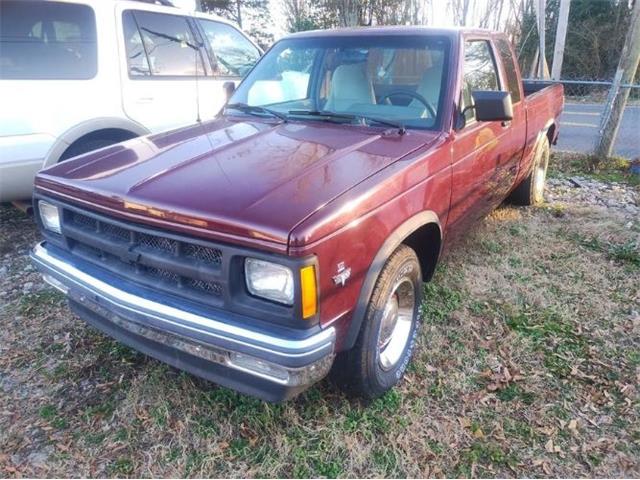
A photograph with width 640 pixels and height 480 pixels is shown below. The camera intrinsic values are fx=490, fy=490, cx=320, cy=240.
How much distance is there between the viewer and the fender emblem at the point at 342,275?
2.05 metres

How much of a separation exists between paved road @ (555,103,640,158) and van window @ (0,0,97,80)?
697 cm

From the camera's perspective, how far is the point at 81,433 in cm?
252

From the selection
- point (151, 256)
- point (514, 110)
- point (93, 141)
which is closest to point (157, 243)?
point (151, 256)

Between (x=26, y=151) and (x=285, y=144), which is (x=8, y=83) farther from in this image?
(x=285, y=144)

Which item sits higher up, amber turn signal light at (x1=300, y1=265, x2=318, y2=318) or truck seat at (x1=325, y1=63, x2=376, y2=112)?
truck seat at (x1=325, y1=63, x2=376, y2=112)

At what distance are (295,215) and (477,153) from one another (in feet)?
6.07

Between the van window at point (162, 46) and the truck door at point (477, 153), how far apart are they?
3.11 meters

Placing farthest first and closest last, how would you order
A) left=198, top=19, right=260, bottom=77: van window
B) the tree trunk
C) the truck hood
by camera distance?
1. the tree trunk
2. left=198, top=19, right=260, bottom=77: van window
3. the truck hood

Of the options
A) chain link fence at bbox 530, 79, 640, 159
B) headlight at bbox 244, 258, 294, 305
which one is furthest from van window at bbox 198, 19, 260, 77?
headlight at bbox 244, 258, 294, 305

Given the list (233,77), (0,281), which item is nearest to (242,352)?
(0,281)

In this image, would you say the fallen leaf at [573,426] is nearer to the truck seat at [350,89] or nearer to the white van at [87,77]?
the truck seat at [350,89]

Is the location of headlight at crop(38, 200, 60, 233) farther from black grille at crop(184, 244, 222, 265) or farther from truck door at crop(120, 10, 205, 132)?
truck door at crop(120, 10, 205, 132)

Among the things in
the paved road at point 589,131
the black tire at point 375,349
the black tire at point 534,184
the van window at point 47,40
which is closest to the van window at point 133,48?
the van window at point 47,40

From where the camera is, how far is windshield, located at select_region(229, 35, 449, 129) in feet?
10.2
